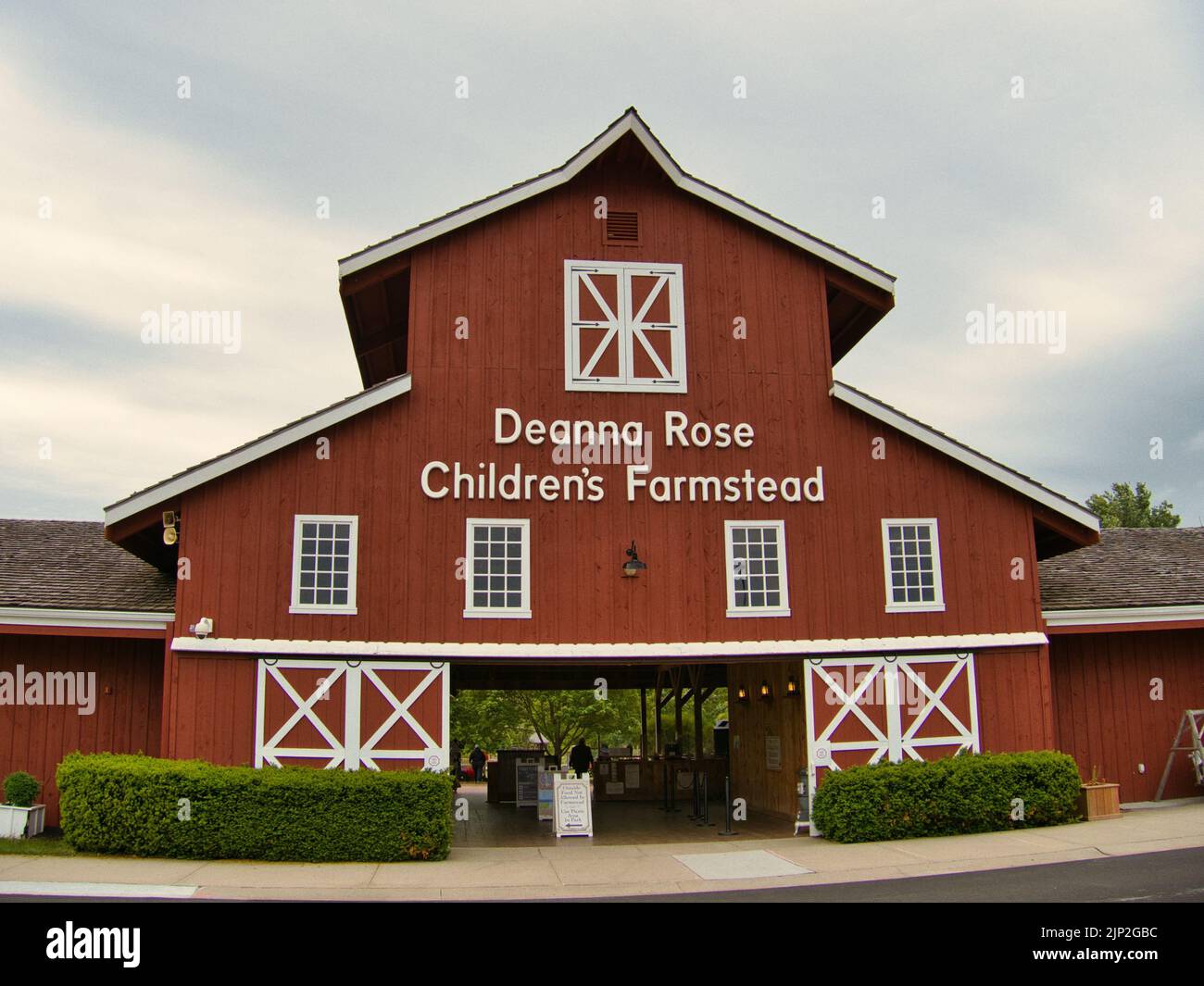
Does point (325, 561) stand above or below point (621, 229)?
below

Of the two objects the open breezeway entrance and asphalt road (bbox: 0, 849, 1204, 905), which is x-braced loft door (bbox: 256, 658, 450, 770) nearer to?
the open breezeway entrance

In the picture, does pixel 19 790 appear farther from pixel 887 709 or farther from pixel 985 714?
pixel 985 714

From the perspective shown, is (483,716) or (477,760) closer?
(483,716)

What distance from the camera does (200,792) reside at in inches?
548

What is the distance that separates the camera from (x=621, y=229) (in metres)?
17.9

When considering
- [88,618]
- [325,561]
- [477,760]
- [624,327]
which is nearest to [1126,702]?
[624,327]

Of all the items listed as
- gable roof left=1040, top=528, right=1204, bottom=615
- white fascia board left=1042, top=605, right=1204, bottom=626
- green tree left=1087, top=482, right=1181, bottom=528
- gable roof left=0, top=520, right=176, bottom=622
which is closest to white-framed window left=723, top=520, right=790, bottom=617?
white fascia board left=1042, top=605, right=1204, bottom=626

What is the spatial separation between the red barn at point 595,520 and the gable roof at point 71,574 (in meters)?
0.27

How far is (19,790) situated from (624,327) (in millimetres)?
11915

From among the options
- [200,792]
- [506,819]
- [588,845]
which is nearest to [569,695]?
[506,819]

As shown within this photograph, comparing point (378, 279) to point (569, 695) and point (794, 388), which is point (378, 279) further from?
point (569, 695)

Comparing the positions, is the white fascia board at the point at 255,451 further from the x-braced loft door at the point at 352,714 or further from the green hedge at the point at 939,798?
the green hedge at the point at 939,798

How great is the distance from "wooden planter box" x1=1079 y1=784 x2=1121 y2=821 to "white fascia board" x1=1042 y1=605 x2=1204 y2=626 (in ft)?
9.31

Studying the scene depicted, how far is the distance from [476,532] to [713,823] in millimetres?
7231
